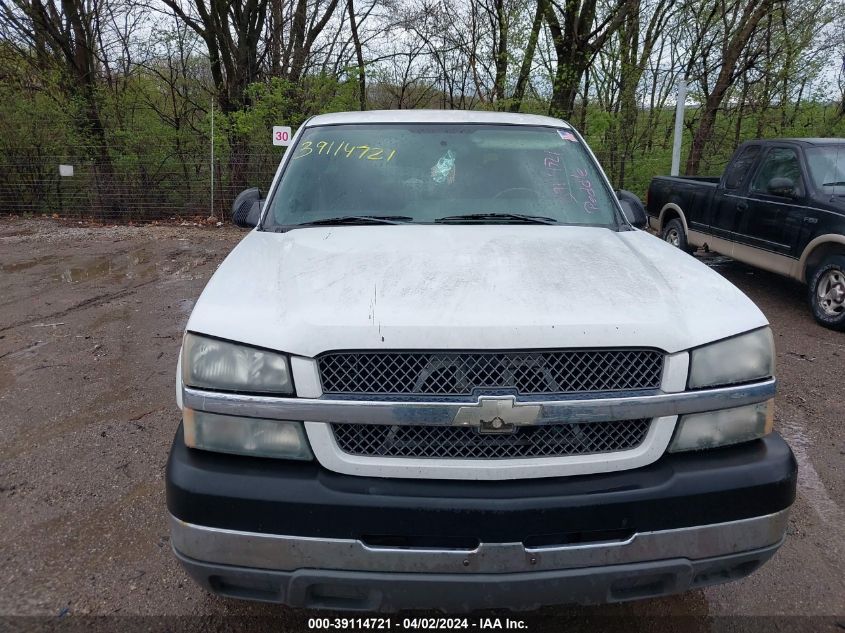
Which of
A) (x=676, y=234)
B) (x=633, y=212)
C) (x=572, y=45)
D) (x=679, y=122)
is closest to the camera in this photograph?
(x=633, y=212)

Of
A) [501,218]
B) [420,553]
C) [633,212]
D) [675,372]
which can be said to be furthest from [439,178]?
[420,553]

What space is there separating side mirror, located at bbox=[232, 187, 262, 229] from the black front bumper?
77.9 inches

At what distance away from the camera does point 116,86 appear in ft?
52.2

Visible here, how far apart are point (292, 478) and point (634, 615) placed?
1.49m

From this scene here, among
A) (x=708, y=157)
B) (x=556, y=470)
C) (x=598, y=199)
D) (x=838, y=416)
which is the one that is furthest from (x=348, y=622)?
(x=708, y=157)

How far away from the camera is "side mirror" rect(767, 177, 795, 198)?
6527 mm

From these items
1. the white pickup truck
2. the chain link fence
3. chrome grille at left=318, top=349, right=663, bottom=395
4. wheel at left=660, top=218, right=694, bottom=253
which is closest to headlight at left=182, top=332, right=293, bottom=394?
the white pickup truck

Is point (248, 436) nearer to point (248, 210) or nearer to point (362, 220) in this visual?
point (362, 220)

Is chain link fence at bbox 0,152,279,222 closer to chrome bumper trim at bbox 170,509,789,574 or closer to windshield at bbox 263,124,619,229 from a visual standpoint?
windshield at bbox 263,124,619,229

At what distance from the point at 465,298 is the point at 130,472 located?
2.40 meters

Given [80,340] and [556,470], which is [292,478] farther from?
[80,340]

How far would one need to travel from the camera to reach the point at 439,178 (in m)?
3.29

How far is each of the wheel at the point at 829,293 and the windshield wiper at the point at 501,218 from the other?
14.6ft

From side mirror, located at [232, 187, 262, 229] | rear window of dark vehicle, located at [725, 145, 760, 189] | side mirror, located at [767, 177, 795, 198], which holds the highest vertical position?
rear window of dark vehicle, located at [725, 145, 760, 189]
